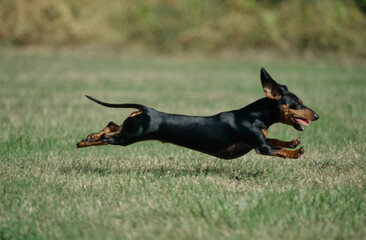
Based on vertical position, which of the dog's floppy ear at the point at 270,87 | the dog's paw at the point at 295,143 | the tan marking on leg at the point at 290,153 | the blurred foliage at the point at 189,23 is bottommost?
the tan marking on leg at the point at 290,153

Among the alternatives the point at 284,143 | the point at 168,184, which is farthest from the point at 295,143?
the point at 168,184

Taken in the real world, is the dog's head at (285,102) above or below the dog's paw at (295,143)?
above

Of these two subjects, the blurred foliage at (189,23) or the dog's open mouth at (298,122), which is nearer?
the dog's open mouth at (298,122)

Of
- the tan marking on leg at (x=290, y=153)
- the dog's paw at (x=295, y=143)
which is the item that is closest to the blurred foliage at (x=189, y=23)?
the dog's paw at (x=295, y=143)

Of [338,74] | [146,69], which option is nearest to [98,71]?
[146,69]

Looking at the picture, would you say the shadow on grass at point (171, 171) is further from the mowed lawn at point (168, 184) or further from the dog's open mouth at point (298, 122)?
the dog's open mouth at point (298, 122)

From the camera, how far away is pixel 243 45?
66.6 ft

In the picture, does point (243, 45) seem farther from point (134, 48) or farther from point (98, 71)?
point (98, 71)

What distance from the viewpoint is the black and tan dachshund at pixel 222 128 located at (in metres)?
3.04

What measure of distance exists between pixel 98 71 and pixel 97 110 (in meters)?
7.07

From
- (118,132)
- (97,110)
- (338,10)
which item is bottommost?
(97,110)

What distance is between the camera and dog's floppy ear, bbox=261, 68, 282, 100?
10.3 feet

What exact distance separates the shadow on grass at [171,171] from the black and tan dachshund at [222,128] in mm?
252

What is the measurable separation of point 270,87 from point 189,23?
18062mm
